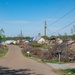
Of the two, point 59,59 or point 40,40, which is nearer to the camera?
point 59,59

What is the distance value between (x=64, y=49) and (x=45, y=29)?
20.4 m

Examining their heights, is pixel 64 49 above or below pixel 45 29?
below

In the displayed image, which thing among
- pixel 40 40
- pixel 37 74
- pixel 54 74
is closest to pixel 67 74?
pixel 54 74

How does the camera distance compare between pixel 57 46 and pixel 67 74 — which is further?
pixel 57 46

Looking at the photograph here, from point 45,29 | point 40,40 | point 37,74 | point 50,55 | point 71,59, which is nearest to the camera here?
point 37,74

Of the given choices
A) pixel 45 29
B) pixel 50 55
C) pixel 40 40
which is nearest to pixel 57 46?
pixel 50 55

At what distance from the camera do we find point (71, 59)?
2798 centimetres

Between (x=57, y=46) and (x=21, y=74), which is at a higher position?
(x=57, y=46)

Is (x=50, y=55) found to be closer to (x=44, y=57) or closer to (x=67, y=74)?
(x=44, y=57)

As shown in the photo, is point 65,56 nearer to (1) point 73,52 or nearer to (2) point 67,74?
(1) point 73,52

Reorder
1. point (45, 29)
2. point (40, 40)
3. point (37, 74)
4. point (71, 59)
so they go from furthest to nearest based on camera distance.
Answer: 1. point (40, 40)
2. point (45, 29)
3. point (71, 59)
4. point (37, 74)

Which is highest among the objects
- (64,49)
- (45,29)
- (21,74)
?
(45,29)

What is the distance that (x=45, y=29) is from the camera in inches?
1961

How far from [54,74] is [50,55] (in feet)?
45.4
